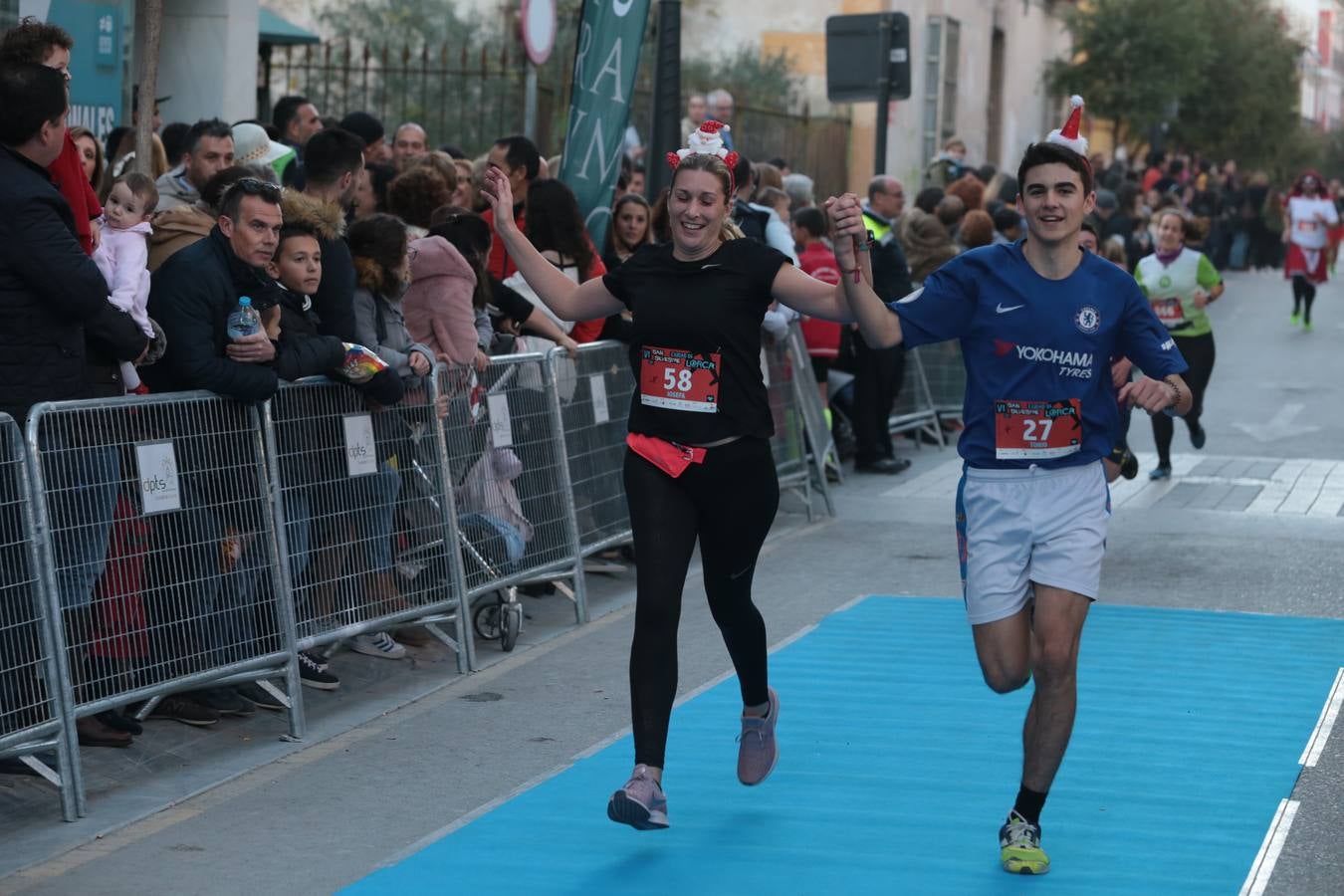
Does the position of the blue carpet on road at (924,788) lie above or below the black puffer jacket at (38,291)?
below

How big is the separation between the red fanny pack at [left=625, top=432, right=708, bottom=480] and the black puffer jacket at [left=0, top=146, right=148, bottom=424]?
73.8 inches

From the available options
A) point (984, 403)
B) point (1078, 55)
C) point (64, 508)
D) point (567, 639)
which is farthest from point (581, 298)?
point (1078, 55)

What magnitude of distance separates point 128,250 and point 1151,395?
3577mm

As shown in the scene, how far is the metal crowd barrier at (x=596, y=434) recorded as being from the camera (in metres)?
9.44

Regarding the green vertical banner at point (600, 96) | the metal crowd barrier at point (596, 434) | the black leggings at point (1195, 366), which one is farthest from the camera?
the black leggings at point (1195, 366)

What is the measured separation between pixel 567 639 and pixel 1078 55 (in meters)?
36.8

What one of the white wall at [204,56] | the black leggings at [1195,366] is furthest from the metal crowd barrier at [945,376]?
the white wall at [204,56]

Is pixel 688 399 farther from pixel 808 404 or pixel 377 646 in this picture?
pixel 808 404

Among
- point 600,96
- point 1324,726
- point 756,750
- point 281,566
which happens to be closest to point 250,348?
point 281,566

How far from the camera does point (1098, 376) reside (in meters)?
5.49

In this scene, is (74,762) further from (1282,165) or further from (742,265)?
(1282,165)

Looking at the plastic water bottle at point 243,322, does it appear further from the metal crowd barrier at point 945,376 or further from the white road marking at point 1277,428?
the white road marking at point 1277,428

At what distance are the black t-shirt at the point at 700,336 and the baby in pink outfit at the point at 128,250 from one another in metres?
1.92

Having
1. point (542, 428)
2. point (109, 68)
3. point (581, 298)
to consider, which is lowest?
point (542, 428)
